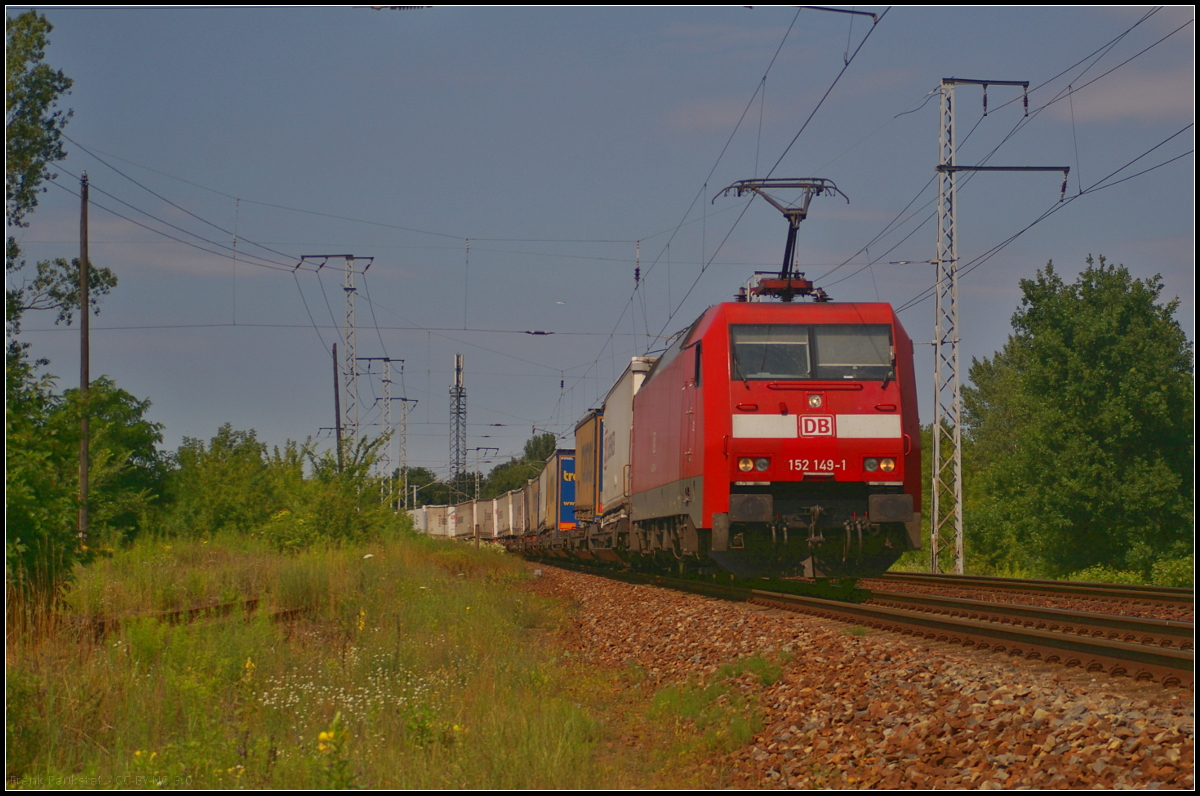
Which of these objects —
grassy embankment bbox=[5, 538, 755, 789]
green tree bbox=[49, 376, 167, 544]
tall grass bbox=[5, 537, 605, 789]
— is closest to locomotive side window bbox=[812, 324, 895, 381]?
grassy embankment bbox=[5, 538, 755, 789]

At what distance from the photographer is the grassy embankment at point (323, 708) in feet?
20.9

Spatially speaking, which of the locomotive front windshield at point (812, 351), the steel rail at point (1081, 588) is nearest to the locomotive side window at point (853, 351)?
the locomotive front windshield at point (812, 351)

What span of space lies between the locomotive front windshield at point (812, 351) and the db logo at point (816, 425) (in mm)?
561

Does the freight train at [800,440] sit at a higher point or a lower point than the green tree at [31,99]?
lower

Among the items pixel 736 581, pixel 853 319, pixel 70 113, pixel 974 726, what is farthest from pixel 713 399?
pixel 70 113

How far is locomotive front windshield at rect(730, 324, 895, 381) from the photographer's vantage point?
13.4 meters

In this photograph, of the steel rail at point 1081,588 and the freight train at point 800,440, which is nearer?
the freight train at point 800,440

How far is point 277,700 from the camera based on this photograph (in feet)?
26.5

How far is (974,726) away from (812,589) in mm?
10421

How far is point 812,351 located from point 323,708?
7.81 metres

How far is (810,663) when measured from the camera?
8961mm

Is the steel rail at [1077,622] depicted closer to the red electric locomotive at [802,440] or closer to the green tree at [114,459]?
the red electric locomotive at [802,440]

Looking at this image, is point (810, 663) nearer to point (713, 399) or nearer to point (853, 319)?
point (713, 399)

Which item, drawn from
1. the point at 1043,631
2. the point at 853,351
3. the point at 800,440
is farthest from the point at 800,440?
the point at 1043,631
